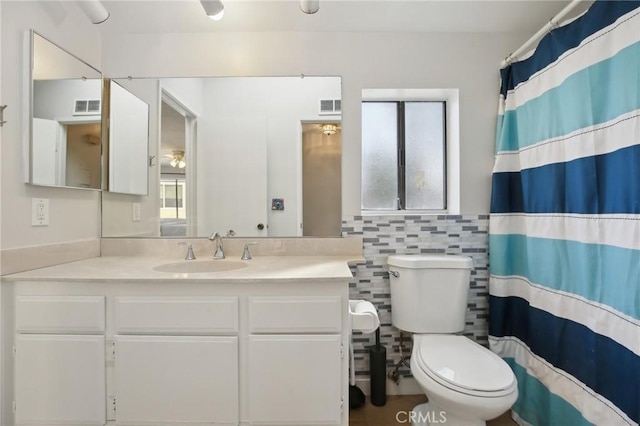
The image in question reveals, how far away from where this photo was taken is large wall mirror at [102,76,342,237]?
1731 mm

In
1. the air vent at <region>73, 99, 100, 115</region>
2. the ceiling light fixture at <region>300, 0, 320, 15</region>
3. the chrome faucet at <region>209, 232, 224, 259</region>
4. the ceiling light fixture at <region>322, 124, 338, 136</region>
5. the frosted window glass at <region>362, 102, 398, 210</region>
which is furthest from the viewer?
the frosted window glass at <region>362, 102, 398, 210</region>

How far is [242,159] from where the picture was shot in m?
1.75

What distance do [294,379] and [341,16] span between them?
183 cm

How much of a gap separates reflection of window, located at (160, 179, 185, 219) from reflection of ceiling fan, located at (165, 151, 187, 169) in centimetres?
10

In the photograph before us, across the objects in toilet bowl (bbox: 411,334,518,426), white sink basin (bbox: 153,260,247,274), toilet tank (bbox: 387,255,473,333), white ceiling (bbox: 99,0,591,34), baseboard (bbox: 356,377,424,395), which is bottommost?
baseboard (bbox: 356,377,424,395)

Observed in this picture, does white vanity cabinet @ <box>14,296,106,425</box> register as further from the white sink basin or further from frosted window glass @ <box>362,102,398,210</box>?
frosted window glass @ <box>362,102,398,210</box>

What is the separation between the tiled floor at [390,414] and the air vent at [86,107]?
2160mm

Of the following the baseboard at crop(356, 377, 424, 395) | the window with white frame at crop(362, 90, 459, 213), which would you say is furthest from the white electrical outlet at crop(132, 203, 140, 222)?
the baseboard at crop(356, 377, 424, 395)

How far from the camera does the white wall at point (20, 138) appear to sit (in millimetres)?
1200

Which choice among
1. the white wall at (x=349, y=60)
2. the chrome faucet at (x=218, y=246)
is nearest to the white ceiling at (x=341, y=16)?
the white wall at (x=349, y=60)

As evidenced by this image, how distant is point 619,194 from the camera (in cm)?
106

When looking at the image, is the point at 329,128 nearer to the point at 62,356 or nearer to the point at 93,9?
the point at 93,9

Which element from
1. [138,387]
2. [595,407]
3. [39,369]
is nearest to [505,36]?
[595,407]

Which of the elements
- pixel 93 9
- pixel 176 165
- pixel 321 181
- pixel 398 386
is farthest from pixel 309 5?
pixel 398 386
